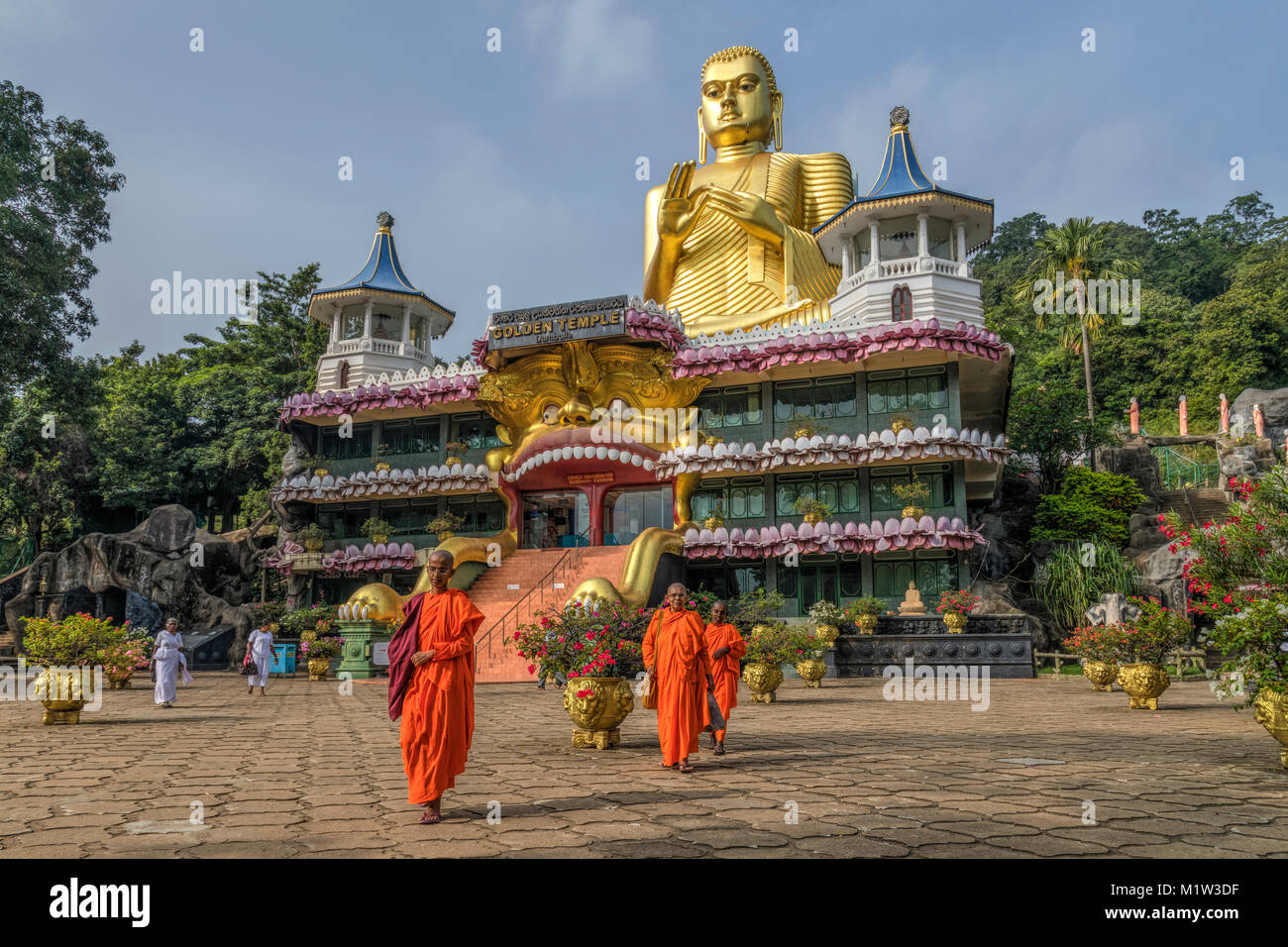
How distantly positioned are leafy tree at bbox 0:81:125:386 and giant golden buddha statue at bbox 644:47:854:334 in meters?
14.6

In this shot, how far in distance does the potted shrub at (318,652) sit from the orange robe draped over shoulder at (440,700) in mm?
17969

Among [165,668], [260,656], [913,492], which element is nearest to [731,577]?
[913,492]

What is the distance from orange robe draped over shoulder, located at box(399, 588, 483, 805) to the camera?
5.80 meters

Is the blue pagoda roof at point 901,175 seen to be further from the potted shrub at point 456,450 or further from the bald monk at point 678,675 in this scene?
the bald monk at point 678,675

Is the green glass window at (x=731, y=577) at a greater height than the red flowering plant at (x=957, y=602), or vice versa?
the green glass window at (x=731, y=577)

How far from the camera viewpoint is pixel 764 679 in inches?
570

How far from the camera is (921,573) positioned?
23.4 meters

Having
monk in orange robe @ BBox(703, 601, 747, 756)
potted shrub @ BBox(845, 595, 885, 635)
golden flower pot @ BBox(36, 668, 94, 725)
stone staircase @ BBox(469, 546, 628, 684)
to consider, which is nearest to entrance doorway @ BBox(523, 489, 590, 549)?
stone staircase @ BBox(469, 546, 628, 684)

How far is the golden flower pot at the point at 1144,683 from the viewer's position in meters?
12.5

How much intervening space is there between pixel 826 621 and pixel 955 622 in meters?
2.77

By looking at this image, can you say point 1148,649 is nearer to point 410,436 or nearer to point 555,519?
point 555,519

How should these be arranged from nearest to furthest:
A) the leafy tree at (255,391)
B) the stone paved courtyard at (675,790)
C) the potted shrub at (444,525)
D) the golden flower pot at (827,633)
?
the stone paved courtyard at (675,790) < the golden flower pot at (827,633) < the potted shrub at (444,525) < the leafy tree at (255,391)

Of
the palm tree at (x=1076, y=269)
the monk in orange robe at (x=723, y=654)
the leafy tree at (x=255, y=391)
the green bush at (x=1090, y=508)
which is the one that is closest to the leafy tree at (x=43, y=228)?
the leafy tree at (x=255, y=391)
